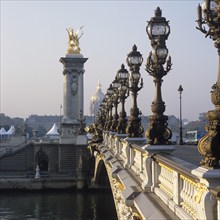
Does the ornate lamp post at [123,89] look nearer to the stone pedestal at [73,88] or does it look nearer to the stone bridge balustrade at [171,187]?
the stone bridge balustrade at [171,187]

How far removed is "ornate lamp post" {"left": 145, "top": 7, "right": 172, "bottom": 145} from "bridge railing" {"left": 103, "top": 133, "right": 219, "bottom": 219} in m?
0.47

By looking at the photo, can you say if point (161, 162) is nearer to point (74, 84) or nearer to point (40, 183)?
point (40, 183)

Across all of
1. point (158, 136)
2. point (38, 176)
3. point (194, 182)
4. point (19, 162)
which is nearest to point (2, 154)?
point (19, 162)

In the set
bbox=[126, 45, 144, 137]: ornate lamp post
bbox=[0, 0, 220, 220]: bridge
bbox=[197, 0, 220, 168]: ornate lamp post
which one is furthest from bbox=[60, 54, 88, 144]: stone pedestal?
bbox=[197, 0, 220, 168]: ornate lamp post

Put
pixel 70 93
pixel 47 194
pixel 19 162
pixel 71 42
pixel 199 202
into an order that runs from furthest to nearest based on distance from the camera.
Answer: pixel 71 42 < pixel 70 93 < pixel 19 162 < pixel 47 194 < pixel 199 202

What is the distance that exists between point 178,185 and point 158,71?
13.6 ft

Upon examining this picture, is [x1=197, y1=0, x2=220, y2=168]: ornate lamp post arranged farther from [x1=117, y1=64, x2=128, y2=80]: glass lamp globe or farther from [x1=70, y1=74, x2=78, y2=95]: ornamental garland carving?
[x1=70, y1=74, x2=78, y2=95]: ornamental garland carving

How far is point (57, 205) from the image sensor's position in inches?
2005

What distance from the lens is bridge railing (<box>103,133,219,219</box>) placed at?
643cm

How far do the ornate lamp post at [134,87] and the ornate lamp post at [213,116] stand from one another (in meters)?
10.1

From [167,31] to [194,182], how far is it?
5.42 m

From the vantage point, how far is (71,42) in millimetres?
86562

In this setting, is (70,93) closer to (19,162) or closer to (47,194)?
(19,162)

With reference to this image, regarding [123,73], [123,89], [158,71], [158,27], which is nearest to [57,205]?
[123,89]
